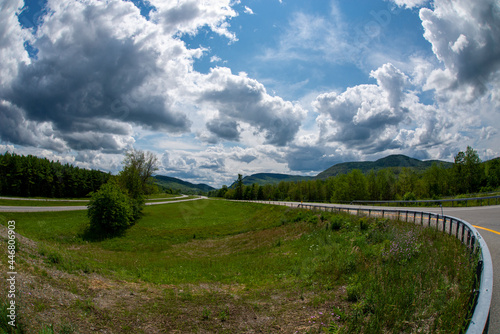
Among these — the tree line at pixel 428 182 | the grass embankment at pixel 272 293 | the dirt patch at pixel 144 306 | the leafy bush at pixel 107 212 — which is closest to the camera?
the grass embankment at pixel 272 293

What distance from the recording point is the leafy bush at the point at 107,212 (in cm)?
2988

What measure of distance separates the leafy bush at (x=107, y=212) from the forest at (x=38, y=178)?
44.5 metres

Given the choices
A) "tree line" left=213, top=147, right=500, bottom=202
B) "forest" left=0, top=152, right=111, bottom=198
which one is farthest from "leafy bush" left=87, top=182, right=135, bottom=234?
"tree line" left=213, top=147, right=500, bottom=202

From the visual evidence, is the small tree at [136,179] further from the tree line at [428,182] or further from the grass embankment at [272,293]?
the tree line at [428,182]

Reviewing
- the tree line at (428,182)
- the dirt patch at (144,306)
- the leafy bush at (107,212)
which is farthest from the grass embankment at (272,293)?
the tree line at (428,182)

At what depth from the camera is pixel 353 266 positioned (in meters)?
9.64

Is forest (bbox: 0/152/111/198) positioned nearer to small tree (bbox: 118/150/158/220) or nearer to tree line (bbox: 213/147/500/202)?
small tree (bbox: 118/150/158/220)

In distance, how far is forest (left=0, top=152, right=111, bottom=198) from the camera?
68.4 metres

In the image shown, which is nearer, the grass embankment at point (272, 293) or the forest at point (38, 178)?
the grass embankment at point (272, 293)

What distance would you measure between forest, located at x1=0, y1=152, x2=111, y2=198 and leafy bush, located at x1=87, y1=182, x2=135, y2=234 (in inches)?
1750

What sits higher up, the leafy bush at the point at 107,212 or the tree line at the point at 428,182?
the tree line at the point at 428,182

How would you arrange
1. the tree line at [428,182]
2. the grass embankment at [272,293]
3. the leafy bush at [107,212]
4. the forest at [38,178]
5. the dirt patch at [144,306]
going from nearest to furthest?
the grass embankment at [272,293] < the dirt patch at [144,306] < the leafy bush at [107,212] < the forest at [38,178] < the tree line at [428,182]

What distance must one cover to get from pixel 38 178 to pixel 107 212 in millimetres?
65123

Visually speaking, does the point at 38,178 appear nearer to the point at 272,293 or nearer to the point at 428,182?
the point at 272,293
